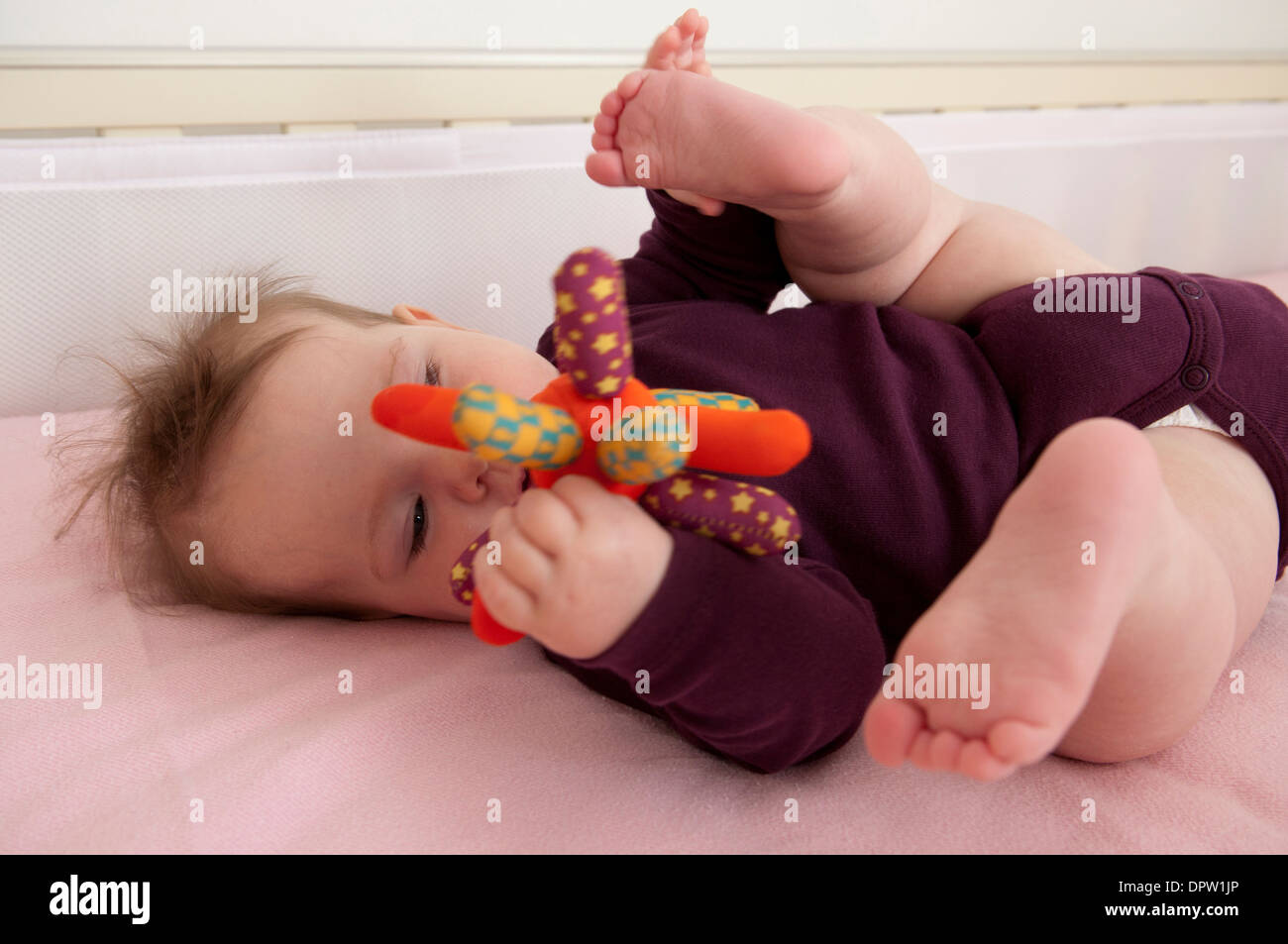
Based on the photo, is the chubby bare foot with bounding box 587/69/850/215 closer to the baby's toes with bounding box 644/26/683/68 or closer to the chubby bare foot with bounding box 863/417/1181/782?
the baby's toes with bounding box 644/26/683/68

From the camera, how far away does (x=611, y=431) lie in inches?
20.2

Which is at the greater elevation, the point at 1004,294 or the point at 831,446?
the point at 1004,294

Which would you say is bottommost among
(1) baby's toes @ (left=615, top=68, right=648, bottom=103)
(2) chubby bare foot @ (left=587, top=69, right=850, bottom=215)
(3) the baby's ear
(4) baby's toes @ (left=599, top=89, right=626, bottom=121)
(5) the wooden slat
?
(3) the baby's ear

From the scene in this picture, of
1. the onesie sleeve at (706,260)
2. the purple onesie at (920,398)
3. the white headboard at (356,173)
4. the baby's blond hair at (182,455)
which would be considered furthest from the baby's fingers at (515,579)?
the white headboard at (356,173)

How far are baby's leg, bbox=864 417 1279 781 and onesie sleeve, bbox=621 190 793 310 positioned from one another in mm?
512

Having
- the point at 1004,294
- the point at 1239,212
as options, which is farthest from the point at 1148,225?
the point at 1004,294

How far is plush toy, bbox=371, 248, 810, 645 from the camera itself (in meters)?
0.49

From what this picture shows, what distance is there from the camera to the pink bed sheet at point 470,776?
63 cm

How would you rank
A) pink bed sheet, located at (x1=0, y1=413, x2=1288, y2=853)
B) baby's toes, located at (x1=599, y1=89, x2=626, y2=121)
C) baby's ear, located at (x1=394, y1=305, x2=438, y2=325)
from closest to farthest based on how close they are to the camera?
1. pink bed sheet, located at (x1=0, y1=413, x2=1288, y2=853)
2. baby's toes, located at (x1=599, y1=89, x2=626, y2=121)
3. baby's ear, located at (x1=394, y1=305, x2=438, y2=325)

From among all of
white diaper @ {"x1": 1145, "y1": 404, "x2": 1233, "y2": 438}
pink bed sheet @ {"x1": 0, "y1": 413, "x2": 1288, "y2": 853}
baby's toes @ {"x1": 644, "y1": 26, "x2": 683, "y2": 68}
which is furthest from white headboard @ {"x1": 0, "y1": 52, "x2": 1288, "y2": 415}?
white diaper @ {"x1": 1145, "y1": 404, "x2": 1233, "y2": 438}

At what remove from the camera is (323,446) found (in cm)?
76

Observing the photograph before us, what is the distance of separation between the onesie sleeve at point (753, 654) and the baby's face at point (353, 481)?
23cm

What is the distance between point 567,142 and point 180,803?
101cm
